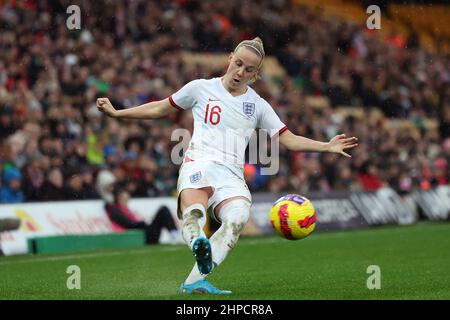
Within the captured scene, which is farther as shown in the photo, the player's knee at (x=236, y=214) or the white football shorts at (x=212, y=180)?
the white football shorts at (x=212, y=180)

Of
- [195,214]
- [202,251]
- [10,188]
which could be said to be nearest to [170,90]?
[10,188]

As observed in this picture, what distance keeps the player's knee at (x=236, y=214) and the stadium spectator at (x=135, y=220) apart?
30.6ft

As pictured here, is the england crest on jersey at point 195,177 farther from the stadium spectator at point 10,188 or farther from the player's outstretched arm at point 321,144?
the stadium spectator at point 10,188

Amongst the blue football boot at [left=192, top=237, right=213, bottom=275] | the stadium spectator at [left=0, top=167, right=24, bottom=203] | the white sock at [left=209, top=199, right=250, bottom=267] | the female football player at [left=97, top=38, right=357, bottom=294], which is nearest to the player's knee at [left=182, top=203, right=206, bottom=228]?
the female football player at [left=97, top=38, right=357, bottom=294]

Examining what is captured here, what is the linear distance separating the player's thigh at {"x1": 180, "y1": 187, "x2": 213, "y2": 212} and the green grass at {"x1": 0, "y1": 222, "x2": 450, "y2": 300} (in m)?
0.87

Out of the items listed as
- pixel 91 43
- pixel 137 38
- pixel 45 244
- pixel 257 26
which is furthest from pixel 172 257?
pixel 257 26

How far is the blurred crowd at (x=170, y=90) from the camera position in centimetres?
1867

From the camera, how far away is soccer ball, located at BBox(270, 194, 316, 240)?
362 inches

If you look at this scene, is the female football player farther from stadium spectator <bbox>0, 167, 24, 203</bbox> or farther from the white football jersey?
stadium spectator <bbox>0, 167, 24, 203</bbox>

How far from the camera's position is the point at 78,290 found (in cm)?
964

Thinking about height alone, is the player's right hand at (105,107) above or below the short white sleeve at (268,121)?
above

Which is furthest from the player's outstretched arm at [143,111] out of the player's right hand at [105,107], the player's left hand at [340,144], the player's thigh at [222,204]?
the player's left hand at [340,144]

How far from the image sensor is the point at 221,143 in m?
9.12
